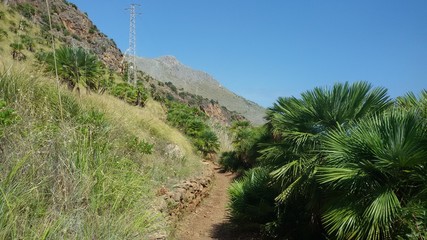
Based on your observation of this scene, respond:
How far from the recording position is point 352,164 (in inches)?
201

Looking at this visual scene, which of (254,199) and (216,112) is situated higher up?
(216,112)

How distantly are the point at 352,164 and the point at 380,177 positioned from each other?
41 centimetres

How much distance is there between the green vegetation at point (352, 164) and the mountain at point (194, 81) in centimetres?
7675

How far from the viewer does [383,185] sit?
4914 millimetres

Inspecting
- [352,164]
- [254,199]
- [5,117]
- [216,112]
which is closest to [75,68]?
[254,199]

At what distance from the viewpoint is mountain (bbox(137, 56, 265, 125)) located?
9100cm

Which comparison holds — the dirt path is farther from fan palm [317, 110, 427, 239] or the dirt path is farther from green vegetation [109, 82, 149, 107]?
green vegetation [109, 82, 149, 107]

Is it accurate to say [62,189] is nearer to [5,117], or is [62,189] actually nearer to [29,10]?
[5,117]

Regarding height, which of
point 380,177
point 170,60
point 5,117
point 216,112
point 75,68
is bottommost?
point 5,117

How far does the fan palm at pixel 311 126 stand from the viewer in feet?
21.2

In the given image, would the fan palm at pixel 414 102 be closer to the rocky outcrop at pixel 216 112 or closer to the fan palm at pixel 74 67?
the fan palm at pixel 74 67

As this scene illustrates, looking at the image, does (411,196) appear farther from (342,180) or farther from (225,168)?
(225,168)

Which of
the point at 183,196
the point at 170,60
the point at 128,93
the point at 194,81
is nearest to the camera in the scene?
the point at 183,196

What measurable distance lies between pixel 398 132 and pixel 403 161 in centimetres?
43
